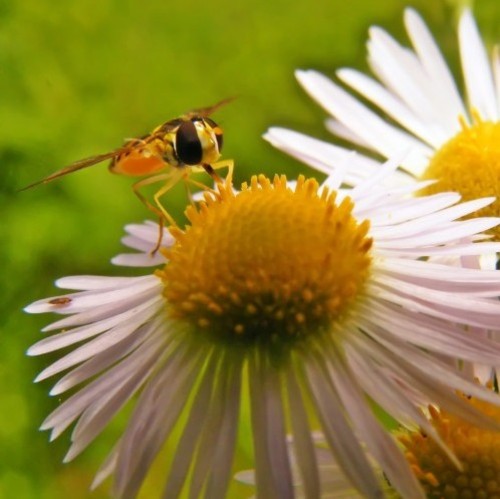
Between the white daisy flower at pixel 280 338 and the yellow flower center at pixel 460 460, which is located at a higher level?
the white daisy flower at pixel 280 338

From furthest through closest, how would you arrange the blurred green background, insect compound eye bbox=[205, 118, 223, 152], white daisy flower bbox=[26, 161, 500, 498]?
the blurred green background, insect compound eye bbox=[205, 118, 223, 152], white daisy flower bbox=[26, 161, 500, 498]

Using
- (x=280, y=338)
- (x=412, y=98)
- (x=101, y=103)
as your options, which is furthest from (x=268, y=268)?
(x=101, y=103)

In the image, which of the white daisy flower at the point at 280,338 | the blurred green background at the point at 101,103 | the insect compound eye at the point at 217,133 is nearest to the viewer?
the white daisy flower at the point at 280,338

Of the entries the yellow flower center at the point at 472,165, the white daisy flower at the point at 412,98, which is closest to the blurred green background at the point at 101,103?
the white daisy flower at the point at 412,98

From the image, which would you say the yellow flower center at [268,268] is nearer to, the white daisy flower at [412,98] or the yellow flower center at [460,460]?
the yellow flower center at [460,460]

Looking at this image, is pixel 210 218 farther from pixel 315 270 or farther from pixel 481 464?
pixel 481 464

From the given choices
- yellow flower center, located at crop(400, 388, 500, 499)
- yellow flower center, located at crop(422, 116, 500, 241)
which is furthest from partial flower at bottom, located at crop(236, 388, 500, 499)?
yellow flower center, located at crop(422, 116, 500, 241)

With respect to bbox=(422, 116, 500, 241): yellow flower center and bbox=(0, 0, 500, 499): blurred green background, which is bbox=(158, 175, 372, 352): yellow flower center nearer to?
bbox=(422, 116, 500, 241): yellow flower center
